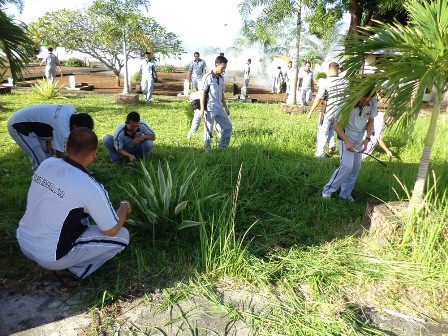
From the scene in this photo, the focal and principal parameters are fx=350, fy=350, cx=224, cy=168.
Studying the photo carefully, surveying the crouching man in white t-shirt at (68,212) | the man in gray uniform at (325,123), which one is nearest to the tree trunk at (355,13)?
the man in gray uniform at (325,123)

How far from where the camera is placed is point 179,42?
55.9 feet

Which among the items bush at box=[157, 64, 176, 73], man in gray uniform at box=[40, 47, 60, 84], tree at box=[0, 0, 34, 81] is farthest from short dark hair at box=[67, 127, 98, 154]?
bush at box=[157, 64, 176, 73]

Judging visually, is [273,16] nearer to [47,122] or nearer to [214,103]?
[214,103]

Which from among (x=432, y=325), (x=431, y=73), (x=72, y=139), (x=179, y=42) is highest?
(x=179, y=42)

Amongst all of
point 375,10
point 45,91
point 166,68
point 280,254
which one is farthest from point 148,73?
point 166,68

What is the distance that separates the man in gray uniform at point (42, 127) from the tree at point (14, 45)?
438 mm

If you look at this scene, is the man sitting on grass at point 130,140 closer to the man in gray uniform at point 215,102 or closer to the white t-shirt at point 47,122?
the white t-shirt at point 47,122

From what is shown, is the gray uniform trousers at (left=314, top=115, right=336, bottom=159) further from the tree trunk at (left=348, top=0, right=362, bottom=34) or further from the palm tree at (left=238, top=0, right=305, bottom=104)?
the tree trunk at (left=348, top=0, right=362, bottom=34)

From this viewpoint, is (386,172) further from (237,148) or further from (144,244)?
(144,244)

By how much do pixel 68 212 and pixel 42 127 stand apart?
7.31 ft

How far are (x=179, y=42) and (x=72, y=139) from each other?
15.9 metres

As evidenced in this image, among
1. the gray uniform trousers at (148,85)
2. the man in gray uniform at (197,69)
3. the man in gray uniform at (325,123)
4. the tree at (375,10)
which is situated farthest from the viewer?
the tree at (375,10)

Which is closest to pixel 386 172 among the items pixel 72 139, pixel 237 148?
pixel 237 148

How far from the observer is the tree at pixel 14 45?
133 inches
